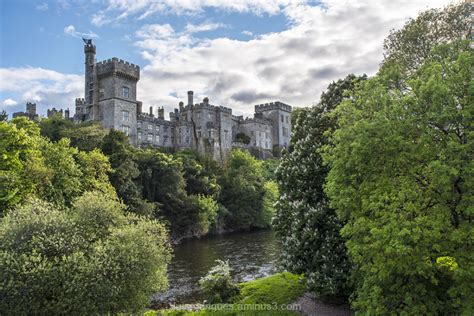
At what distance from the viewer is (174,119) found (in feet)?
302

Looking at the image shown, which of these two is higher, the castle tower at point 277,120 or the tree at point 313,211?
the castle tower at point 277,120

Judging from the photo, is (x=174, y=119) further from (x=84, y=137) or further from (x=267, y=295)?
(x=267, y=295)

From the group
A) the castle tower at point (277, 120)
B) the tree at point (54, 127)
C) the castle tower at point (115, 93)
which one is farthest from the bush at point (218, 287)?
the castle tower at point (277, 120)

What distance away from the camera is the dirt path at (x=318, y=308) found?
18.2 meters

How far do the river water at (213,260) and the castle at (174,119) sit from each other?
26400 mm

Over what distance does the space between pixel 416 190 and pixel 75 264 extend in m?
12.7

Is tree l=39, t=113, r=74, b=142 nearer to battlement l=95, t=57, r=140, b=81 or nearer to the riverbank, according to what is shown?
battlement l=95, t=57, r=140, b=81

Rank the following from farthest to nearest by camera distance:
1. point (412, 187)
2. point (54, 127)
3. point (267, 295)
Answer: point (54, 127) → point (267, 295) → point (412, 187)

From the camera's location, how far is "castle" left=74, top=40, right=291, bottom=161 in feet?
219

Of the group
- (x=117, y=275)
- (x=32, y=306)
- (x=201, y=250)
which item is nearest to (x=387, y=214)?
(x=117, y=275)

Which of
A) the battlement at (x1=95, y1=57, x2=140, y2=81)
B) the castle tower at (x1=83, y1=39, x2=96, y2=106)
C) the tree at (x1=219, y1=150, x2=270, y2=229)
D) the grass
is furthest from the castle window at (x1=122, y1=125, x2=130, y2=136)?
the grass

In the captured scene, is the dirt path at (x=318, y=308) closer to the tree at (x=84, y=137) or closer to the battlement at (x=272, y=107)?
the tree at (x=84, y=137)

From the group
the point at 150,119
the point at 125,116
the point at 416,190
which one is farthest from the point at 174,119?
the point at 416,190

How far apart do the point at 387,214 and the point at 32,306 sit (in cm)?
1312
